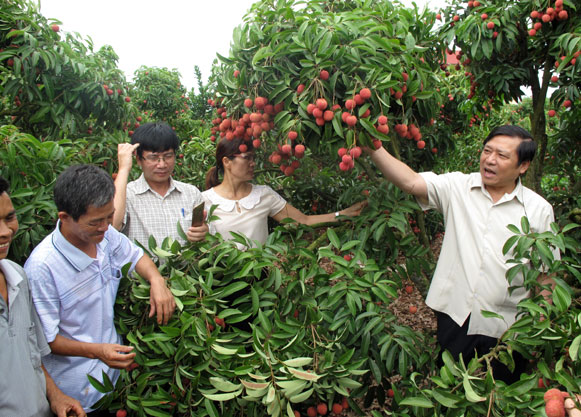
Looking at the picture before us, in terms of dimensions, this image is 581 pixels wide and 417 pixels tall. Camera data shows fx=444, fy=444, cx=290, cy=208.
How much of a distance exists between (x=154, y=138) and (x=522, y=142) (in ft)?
5.00

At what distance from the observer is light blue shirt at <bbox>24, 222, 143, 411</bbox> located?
133 centimetres

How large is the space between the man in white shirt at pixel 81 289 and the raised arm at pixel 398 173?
94 centimetres

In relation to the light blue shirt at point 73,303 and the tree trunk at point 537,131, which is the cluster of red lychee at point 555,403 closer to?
the light blue shirt at point 73,303

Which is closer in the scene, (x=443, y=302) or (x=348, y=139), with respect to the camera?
(x=348, y=139)

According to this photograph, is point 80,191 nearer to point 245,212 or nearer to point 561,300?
point 245,212

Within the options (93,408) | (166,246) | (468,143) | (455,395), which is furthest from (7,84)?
(468,143)

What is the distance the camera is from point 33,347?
1245 mm

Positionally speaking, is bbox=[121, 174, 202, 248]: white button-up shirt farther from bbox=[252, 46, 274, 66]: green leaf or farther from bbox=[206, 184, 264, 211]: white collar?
bbox=[252, 46, 274, 66]: green leaf

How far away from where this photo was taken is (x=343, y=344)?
1.65 m

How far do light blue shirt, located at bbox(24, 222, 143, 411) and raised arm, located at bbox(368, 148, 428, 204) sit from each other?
1.07m

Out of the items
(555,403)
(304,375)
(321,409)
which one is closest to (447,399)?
(555,403)

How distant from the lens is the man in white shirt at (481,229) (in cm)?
170

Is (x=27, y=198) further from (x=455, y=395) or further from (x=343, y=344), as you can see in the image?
(x=455, y=395)

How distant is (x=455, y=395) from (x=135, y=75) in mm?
Result: 8253
